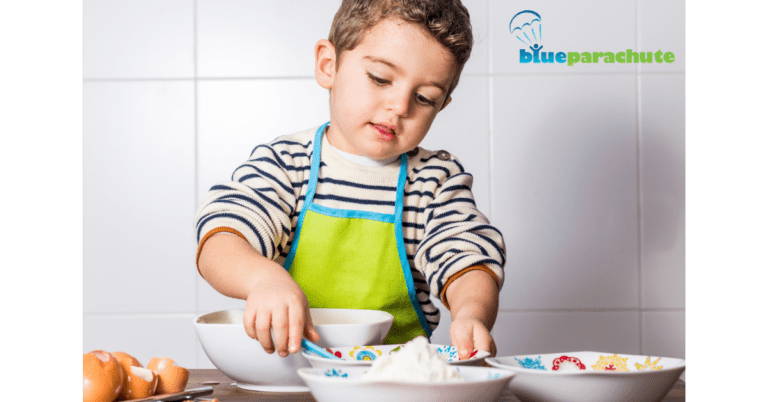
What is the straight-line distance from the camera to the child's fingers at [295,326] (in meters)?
0.42

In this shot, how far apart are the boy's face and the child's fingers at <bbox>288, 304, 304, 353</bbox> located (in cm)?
24

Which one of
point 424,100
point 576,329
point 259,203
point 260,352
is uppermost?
point 424,100

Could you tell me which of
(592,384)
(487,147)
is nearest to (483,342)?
(592,384)

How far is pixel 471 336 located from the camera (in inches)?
18.8

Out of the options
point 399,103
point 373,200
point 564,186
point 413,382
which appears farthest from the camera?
point 564,186

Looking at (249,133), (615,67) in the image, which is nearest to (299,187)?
(249,133)

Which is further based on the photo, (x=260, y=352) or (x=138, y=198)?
(x=138, y=198)

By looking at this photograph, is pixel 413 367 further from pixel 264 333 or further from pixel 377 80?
pixel 377 80

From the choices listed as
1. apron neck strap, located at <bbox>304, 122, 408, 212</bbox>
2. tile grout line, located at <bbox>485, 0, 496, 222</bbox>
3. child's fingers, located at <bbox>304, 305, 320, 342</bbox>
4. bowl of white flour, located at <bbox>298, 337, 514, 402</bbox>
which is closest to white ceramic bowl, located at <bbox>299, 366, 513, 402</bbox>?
bowl of white flour, located at <bbox>298, 337, 514, 402</bbox>

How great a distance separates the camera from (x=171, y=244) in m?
1.03

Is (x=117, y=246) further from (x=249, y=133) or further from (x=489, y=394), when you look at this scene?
(x=489, y=394)

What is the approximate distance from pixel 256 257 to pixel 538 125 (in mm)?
626

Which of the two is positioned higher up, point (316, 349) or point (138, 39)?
point (138, 39)

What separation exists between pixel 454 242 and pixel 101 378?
1.14 ft
